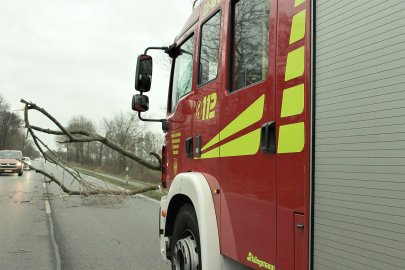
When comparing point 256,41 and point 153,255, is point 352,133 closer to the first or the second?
point 256,41

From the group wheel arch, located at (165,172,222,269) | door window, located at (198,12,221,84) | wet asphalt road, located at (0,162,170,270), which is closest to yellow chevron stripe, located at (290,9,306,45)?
door window, located at (198,12,221,84)

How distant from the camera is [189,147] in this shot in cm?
454

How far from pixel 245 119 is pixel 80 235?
Answer: 22.4 feet

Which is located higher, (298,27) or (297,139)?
(298,27)

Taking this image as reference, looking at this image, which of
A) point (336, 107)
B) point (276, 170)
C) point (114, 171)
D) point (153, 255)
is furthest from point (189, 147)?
point (114, 171)

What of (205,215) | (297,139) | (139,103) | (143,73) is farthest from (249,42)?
(139,103)

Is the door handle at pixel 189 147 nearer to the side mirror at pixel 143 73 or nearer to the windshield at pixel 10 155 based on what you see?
the side mirror at pixel 143 73

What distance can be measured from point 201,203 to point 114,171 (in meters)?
41.5

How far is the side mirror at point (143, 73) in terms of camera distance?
5.41 m

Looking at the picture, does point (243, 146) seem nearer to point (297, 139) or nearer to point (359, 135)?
point (297, 139)

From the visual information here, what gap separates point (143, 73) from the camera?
5441 millimetres

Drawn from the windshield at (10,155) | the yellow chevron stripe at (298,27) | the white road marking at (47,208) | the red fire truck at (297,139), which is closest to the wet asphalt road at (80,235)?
the white road marking at (47,208)

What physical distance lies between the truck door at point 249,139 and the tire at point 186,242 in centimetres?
45

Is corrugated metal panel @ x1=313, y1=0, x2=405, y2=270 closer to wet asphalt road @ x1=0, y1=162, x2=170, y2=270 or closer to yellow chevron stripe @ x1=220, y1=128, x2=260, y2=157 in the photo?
yellow chevron stripe @ x1=220, y1=128, x2=260, y2=157
